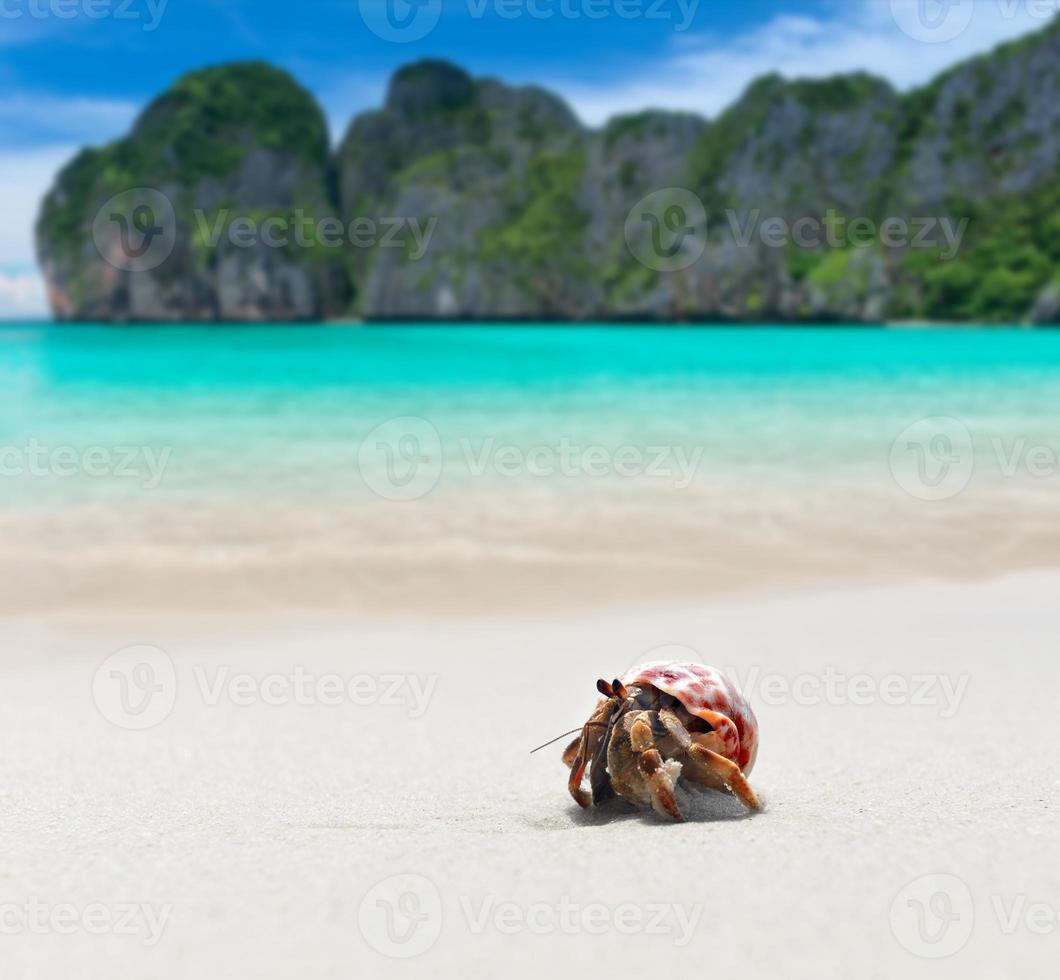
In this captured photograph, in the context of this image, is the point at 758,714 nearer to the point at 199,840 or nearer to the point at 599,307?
the point at 199,840

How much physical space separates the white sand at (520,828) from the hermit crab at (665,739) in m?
0.10

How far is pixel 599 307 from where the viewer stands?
125938mm

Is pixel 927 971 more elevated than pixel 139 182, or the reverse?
pixel 139 182

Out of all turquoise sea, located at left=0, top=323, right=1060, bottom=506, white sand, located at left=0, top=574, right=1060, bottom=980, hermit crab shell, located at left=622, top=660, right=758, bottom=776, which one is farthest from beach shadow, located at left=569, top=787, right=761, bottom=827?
turquoise sea, located at left=0, top=323, right=1060, bottom=506

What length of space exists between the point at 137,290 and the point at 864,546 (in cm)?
15613

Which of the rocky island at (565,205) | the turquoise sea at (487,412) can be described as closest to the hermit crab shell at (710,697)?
the turquoise sea at (487,412)

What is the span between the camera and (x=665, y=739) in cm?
300

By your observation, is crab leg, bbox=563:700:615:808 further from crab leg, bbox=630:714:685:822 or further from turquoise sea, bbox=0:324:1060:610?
turquoise sea, bbox=0:324:1060:610

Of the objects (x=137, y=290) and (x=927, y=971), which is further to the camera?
(x=137, y=290)

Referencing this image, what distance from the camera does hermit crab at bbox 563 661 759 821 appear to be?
293 centimetres

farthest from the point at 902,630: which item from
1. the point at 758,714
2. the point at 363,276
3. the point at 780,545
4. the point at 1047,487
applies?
the point at 363,276

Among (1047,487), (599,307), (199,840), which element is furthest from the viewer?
(599,307)

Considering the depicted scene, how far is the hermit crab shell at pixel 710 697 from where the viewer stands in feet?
9.91

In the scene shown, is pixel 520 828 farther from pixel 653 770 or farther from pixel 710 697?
pixel 710 697
